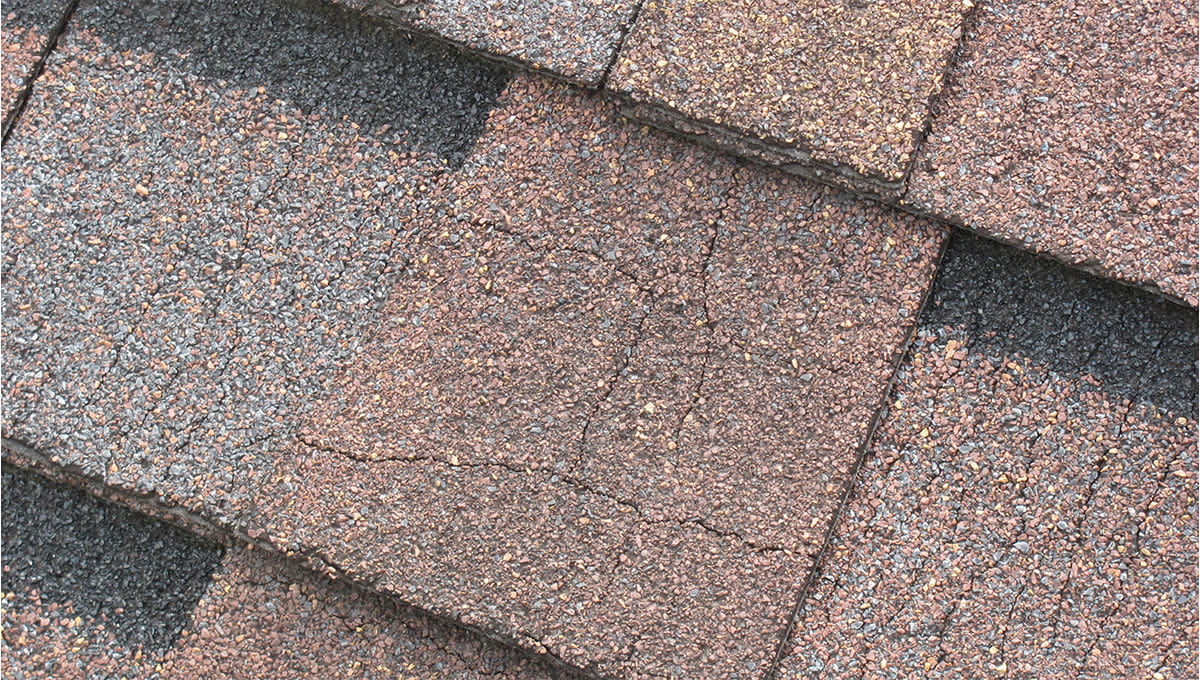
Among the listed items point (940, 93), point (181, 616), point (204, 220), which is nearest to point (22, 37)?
point (204, 220)

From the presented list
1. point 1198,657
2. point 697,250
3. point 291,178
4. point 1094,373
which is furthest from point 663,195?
point 1198,657

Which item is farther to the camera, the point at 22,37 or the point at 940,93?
the point at 22,37

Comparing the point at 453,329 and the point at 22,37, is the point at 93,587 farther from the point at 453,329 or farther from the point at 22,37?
the point at 22,37

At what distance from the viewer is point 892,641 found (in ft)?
6.66

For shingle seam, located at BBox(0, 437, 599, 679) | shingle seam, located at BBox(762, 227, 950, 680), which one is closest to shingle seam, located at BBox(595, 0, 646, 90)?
shingle seam, located at BBox(762, 227, 950, 680)

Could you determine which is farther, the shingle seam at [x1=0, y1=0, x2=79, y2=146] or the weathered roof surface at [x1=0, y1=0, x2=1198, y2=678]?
the shingle seam at [x1=0, y1=0, x2=79, y2=146]

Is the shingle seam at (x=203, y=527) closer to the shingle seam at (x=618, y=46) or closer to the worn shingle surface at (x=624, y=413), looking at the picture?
the worn shingle surface at (x=624, y=413)

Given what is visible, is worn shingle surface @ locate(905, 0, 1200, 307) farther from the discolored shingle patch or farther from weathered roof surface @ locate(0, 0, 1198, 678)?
the discolored shingle patch

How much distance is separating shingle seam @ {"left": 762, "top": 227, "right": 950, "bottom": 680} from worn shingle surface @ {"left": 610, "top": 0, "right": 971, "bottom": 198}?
224 mm

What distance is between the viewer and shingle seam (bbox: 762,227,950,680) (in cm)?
204

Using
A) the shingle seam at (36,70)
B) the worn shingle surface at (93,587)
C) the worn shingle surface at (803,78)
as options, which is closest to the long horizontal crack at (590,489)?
the worn shingle surface at (93,587)

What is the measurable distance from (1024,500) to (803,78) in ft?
2.98

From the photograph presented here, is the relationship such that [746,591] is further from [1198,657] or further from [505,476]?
[1198,657]

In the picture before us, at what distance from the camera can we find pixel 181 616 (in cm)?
213
